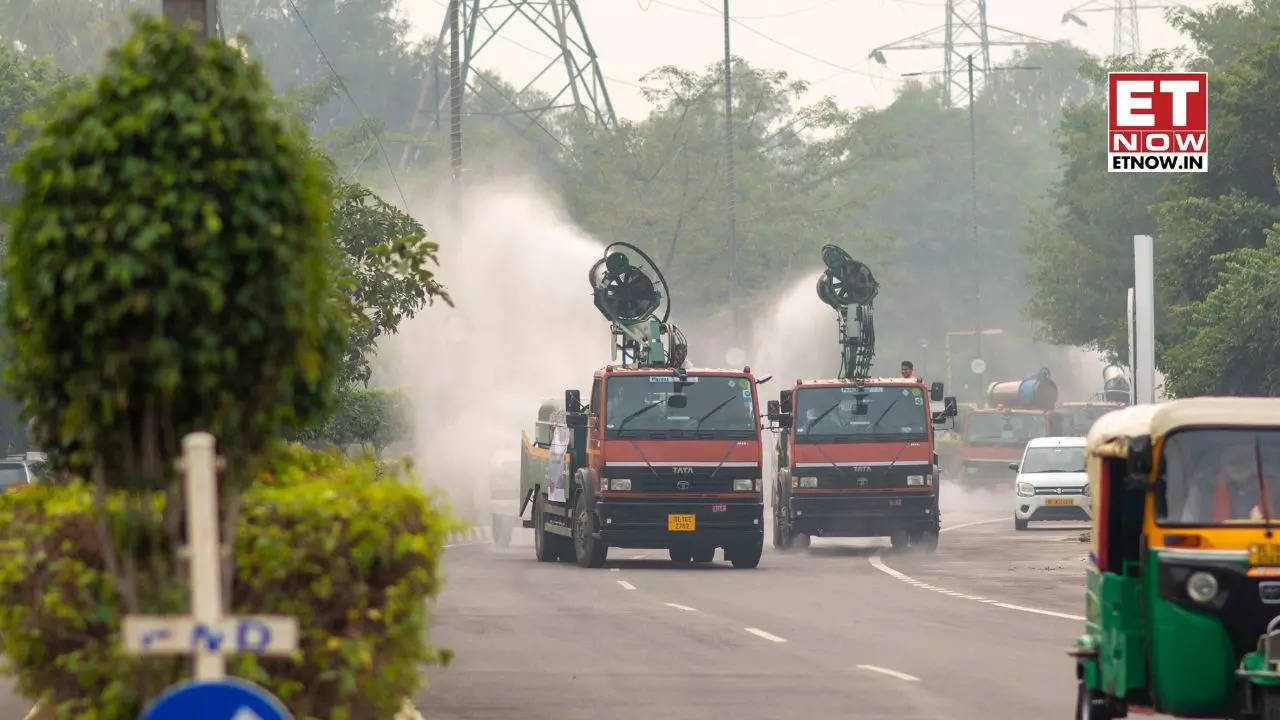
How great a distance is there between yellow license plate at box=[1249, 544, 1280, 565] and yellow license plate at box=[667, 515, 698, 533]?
2014 cm

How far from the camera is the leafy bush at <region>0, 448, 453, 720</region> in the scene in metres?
8.02

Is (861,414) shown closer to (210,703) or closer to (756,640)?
(756,640)

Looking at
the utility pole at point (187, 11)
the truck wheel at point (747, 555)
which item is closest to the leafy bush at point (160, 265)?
the utility pole at point (187, 11)

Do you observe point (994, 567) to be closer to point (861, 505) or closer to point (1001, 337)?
point (861, 505)

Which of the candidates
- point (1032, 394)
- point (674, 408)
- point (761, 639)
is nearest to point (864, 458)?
point (674, 408)

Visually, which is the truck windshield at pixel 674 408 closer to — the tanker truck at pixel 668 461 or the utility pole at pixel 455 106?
the tanker truck at pixel 668 461

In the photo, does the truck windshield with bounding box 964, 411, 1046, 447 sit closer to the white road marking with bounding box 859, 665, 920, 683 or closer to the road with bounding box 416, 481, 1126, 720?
the road with bounding box 416, 481, 1126, 720

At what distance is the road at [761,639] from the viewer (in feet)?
47.1

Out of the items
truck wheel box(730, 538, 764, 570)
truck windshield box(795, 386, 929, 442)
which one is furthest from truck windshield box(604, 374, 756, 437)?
truck windshield box(795, 386, 929, 442)

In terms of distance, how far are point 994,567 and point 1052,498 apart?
1257cm

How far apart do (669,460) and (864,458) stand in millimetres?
5484

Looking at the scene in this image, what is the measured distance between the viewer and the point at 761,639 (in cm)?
1944

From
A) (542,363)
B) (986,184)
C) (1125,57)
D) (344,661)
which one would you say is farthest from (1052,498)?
(986,184)

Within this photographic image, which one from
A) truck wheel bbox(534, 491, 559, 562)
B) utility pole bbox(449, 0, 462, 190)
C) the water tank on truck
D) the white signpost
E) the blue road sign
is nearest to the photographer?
the blue road sign
